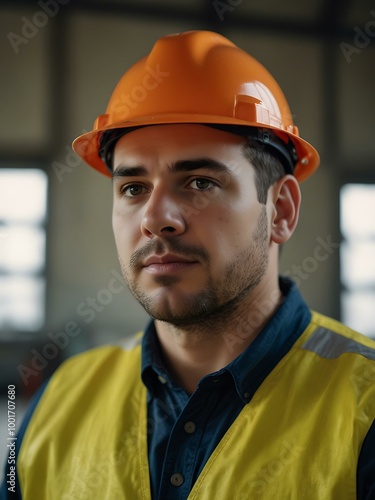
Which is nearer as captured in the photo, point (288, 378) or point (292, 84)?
point (288, 378)

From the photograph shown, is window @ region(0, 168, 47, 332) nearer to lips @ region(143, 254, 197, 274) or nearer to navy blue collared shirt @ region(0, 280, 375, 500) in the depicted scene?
navy blue collared shirt @ region(0, 280, 375, 500)

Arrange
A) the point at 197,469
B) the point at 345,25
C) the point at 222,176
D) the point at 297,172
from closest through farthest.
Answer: the point at 197,469, the point at 222,176, the point at 297,172, the point at 345,25

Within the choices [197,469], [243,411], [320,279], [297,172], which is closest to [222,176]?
[297,172]

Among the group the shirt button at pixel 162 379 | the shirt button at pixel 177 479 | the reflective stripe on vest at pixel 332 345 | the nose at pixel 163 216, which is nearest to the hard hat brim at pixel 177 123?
the nose at pixel 163 216

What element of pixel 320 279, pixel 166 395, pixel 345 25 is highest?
pixel 345 25

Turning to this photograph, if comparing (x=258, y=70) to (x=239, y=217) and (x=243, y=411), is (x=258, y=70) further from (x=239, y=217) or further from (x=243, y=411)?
(x=243, y=411)

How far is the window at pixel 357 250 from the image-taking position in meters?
2.67

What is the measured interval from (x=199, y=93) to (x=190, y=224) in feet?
1.45

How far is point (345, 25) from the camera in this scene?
268 centimetres

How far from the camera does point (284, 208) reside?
6.26ft

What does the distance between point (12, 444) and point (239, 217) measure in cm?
123

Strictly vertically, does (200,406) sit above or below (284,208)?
below

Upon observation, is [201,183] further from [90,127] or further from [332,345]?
[90,127]

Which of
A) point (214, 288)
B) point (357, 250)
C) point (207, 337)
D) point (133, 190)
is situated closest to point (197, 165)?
point (133, 190)
